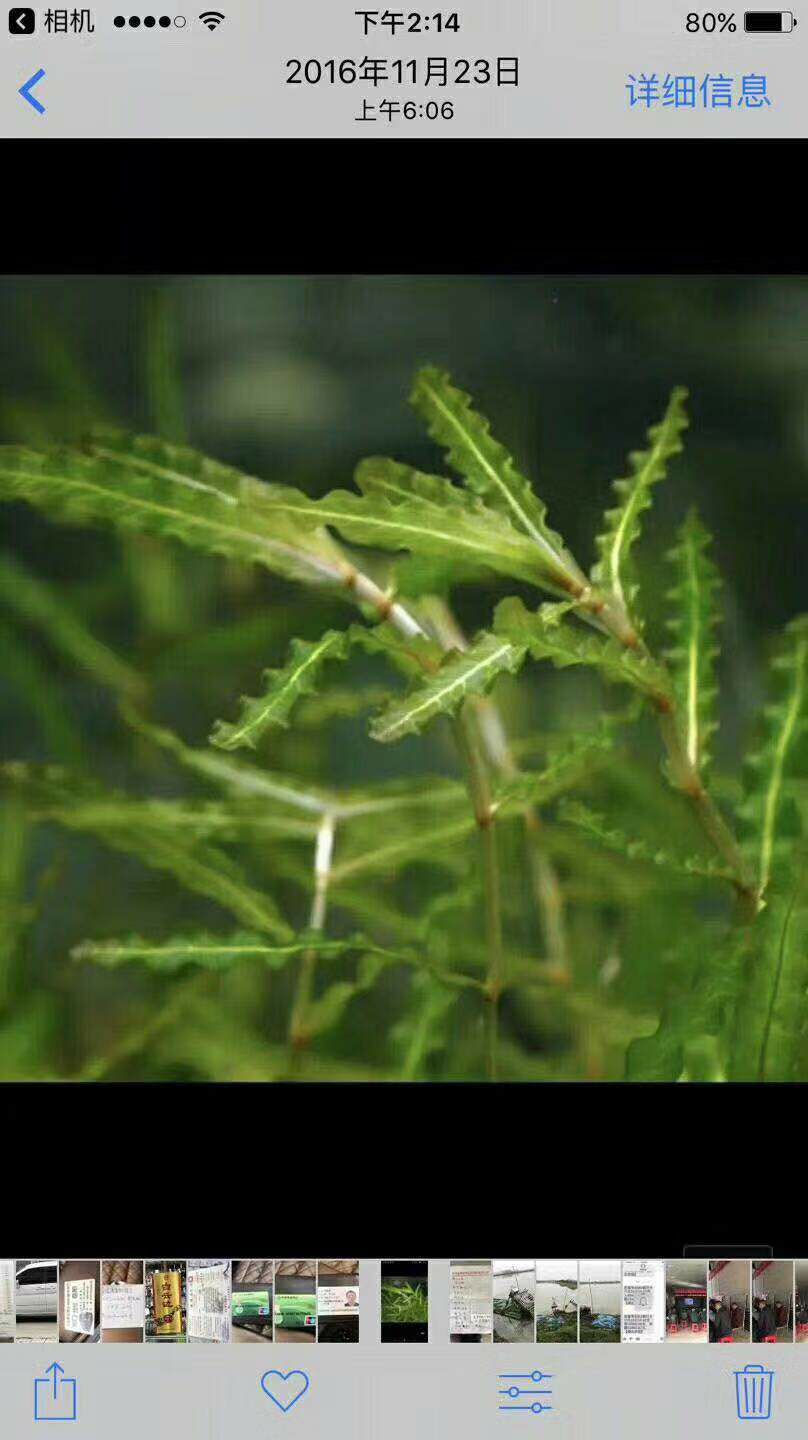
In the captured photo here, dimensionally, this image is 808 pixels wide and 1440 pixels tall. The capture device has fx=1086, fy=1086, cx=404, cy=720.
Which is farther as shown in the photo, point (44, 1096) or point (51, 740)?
point (51, 740)
